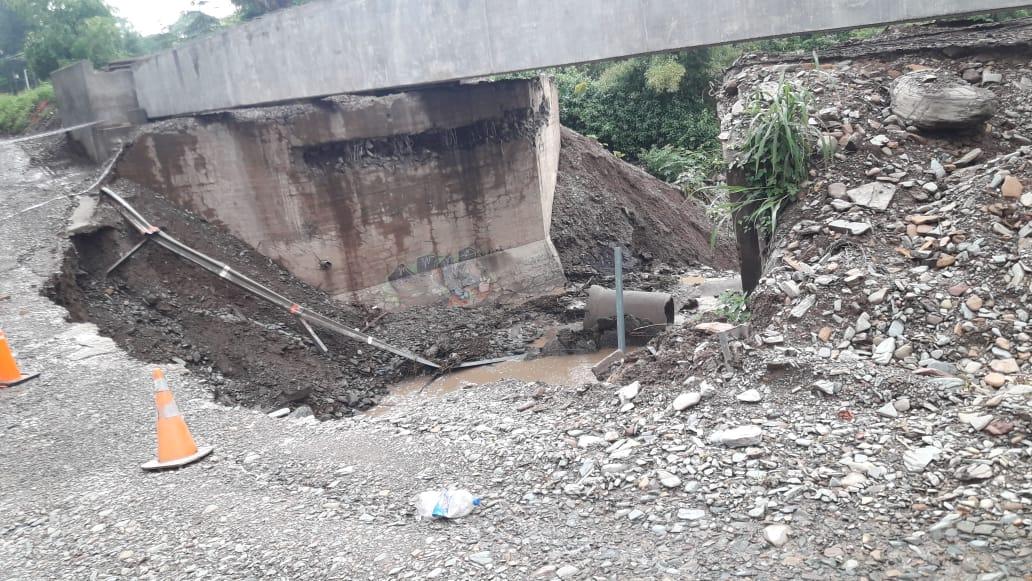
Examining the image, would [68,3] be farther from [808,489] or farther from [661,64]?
[808,489]

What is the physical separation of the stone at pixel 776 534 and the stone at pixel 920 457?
0.83 meters

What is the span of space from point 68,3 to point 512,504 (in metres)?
20.0

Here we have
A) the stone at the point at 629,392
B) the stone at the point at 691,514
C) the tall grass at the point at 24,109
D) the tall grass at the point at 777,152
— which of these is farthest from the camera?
the tall grass at the point at 24,109

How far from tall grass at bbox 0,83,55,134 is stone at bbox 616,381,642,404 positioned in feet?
49.1

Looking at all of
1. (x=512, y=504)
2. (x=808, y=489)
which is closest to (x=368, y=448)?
(x=512, y=504)

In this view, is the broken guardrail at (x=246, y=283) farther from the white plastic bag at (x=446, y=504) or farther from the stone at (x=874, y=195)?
the white plastic bag at (x=446, y=504)

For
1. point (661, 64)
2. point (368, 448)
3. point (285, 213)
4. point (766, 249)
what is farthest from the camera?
point (661, 64)

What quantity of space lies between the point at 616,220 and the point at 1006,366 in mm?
12966

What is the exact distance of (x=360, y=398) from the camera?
9875 millimetres

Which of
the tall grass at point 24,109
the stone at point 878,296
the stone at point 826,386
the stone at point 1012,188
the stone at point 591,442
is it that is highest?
the tall grass at point 24,109

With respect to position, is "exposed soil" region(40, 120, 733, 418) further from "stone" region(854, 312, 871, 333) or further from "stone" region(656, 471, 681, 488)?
"stone" region(854, 312, 871, 333)

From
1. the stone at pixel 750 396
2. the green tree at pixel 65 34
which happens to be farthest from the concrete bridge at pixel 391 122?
the green tree at pixel 65 34

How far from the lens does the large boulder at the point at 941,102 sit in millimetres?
5707

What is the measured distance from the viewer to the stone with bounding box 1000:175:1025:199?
498 centimetres
